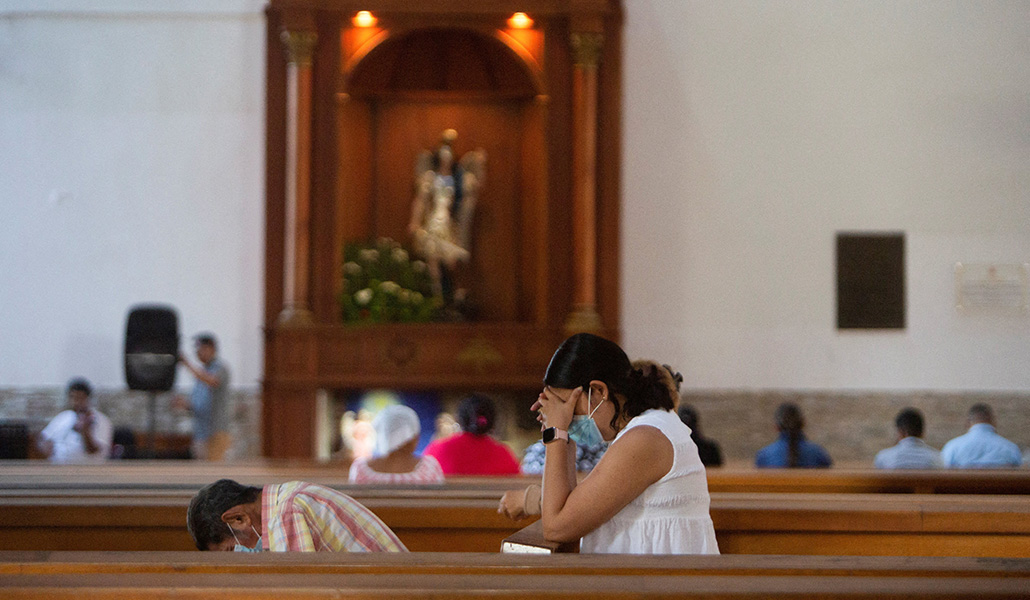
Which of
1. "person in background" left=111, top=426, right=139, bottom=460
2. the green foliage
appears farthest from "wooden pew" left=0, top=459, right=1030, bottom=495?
the green foliage

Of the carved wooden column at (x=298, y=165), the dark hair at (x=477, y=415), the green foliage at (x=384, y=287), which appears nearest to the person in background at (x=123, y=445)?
the carved wooden column at (x=298, y=165)

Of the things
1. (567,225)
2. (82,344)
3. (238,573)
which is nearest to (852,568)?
(238,573)

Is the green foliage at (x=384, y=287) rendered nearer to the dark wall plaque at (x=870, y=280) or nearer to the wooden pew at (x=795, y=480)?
the dark wall plaque at (x=870, y=280)

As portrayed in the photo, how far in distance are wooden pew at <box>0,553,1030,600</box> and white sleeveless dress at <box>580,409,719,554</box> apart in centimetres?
32

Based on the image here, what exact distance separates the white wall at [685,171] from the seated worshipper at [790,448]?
8.52ft

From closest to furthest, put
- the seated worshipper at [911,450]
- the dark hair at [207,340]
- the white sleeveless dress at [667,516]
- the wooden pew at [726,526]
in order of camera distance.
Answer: the white sleeveless dress at [667,516]
the wooden pew at [726,526]
the seated worshipper at [911,450]
the dark hair at [207,340]

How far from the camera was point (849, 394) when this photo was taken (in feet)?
27.8

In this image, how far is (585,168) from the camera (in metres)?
8.20

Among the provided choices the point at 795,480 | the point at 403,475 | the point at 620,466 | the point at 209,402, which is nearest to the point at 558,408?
the point at 620,466

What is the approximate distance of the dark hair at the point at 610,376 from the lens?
2.48 m

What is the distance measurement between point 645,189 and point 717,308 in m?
1.10

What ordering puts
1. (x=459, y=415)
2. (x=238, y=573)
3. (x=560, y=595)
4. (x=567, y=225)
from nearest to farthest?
(x=560, y=595) → (x=238, y=573) → (x=459, y=415) → (x=567, y=225)

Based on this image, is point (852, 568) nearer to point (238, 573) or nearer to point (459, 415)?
point (238, 573)

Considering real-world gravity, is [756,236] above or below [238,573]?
above
